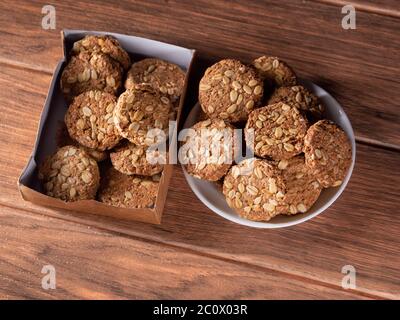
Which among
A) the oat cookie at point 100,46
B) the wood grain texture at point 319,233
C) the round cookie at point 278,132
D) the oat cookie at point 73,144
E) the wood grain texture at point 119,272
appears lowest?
the wood grain texture at point 119,272

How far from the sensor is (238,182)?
1.20 metres

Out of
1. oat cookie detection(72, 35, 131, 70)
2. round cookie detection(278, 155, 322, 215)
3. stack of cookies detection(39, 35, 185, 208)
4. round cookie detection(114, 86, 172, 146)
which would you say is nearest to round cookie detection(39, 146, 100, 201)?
stack of cookies detection(39, 35, 185, 208)

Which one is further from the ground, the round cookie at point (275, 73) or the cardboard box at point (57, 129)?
the round cookie at point (275, 73)

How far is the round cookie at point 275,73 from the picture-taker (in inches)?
50.0

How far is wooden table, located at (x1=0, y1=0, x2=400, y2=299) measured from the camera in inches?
49.6

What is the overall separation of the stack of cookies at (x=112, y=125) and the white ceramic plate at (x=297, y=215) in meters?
0.08

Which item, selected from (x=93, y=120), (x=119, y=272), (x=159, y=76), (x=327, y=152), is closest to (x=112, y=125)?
(x=93, y=120)

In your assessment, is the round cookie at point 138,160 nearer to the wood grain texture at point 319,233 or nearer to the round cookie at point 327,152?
the wood grain texture at point 319,233

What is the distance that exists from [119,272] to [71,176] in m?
0.21

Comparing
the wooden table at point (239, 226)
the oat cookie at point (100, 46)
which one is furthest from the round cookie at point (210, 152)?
the oat cookie at point (100, 46)

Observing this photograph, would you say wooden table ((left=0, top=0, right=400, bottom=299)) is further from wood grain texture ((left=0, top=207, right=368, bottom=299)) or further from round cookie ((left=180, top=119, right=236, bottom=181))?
round cookie ((left=180, top=119, right=236, bottom=181))

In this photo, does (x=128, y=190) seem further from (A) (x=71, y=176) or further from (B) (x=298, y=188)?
(B) (x=298, y=188)

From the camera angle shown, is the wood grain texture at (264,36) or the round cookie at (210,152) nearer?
the round cookie at (210,152)

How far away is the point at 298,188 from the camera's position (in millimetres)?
1201
